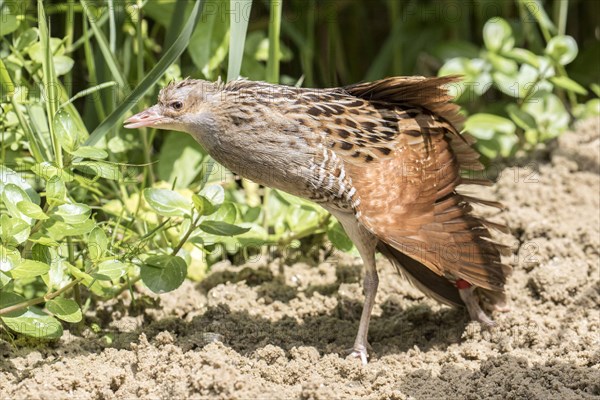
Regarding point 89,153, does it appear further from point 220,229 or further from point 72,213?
point 220,229

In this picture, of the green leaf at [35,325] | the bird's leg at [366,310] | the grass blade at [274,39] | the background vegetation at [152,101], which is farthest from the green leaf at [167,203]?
the grass blade at [274,39]

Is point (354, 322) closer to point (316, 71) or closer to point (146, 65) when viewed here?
point (146, 65)

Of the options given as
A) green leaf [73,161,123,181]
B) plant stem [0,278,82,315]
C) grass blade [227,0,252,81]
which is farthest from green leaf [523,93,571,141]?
plant stem [0,278,82,315]

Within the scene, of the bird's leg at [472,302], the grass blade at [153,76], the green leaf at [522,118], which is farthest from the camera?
the green leaf at [522,118]

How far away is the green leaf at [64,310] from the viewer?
3.58m

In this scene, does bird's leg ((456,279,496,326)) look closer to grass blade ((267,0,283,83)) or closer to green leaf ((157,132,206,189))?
grass blade ((267,0,283,83))

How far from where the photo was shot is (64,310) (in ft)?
11.8

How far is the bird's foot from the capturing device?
12.7 feet

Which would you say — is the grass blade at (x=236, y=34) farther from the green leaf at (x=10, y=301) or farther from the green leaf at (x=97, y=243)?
the green leaf at (x=10, y=301)

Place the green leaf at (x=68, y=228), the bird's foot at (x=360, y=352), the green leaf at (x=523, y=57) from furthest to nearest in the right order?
the green leaf at (x=523, y=57), the bird's foot at (x=360, y=352), the green leaf at (x=68, y=228)

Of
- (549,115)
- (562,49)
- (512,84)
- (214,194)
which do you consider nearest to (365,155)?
(214,194)

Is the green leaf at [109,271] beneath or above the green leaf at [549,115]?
beneath

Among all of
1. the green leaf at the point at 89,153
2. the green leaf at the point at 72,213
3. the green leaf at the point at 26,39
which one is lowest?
the green leaf at the point at 72,213

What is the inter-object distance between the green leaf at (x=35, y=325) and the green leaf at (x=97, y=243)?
0.32m
